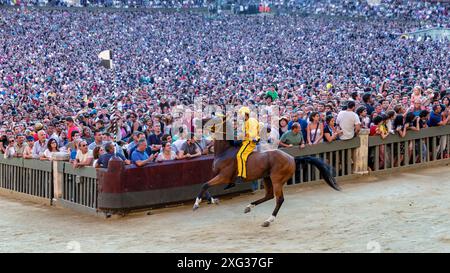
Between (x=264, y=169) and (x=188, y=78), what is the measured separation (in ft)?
87.2

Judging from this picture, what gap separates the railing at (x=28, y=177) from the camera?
1438cm

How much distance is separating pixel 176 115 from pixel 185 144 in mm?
3534

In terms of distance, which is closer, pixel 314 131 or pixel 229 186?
pixel 229 186

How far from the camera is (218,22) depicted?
54.8m

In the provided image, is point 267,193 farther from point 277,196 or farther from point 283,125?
point 283,125

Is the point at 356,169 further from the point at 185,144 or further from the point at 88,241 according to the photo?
the point at 88,241

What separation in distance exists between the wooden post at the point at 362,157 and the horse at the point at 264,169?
8.51ft

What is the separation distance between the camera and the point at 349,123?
14844 mm

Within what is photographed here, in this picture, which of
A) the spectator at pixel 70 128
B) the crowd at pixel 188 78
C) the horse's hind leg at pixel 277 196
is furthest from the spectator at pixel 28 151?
the horse's hind leg at pixel 277 196

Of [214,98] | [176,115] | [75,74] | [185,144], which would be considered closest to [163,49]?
[75,74]

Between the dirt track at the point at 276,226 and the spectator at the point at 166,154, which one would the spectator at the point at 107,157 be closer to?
the spectator at the point at 166,154

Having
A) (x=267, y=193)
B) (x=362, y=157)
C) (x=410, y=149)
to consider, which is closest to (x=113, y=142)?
(x=267, y=193)

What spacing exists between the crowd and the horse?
48.5 inches

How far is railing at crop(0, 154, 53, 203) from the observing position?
1438 centimetres
